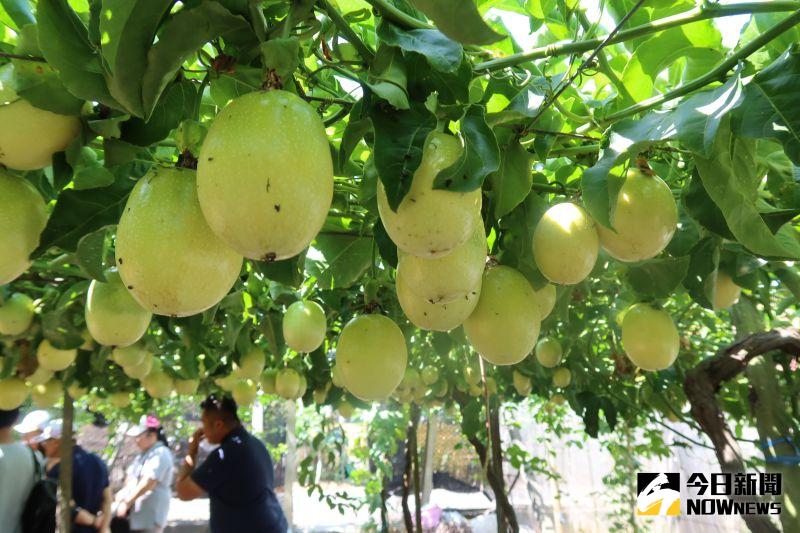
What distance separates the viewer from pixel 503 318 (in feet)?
3.69

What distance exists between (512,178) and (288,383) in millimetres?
2589

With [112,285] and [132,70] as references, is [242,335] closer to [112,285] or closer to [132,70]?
[112,285]

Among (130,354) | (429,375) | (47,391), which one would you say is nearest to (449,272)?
(130,354)

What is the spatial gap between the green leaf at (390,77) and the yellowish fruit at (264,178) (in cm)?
11

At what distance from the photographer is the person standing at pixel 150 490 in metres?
5.47

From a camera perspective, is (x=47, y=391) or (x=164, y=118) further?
(x=47, y=391)

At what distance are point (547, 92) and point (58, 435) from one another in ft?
19.0

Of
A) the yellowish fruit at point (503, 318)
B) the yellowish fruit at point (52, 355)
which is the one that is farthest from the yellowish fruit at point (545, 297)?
the yellowish fruit at point (52, 355)

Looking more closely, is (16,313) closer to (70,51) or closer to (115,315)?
(115,315)

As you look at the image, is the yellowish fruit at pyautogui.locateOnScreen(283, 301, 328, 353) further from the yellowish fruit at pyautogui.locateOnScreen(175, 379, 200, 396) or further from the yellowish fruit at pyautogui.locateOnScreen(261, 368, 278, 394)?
the yellowish fruit at pyautogui.locateOnScreen(175, 379, 200, 396)

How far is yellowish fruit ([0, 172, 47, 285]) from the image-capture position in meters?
0.84

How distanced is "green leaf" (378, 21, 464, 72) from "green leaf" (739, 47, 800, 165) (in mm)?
429

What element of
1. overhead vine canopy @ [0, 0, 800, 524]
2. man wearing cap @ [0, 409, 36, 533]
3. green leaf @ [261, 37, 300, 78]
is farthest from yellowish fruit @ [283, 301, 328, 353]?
man wearing cap @ [0, 409, 36, 533]

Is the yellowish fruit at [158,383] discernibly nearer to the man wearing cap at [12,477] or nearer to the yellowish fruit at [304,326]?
the man wearing cap at [12,477]
